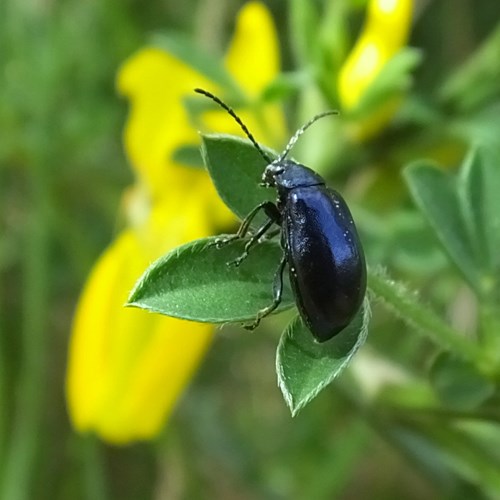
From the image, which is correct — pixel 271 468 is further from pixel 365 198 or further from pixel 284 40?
pixel 284 40

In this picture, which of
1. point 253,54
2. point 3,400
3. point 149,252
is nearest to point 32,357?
point 3,400

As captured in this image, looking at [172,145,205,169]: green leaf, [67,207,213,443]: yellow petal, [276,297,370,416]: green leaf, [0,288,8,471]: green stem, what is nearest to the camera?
[276,297,370,416]: green leaf

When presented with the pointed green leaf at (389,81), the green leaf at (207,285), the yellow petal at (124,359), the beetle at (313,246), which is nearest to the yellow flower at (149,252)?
the yellow petal at (124,359)

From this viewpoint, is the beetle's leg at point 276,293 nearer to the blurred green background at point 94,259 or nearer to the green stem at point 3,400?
the blurred green background at point 94,259

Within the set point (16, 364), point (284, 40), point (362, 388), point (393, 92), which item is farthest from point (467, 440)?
point (284, 40)

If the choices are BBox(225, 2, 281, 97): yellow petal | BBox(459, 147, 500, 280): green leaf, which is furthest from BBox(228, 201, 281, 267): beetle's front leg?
BBox(225, 2, 281, 97): yellow petal

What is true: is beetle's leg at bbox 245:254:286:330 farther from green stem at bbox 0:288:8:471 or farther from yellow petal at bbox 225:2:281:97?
green stem at bbox 0:288:8:471
